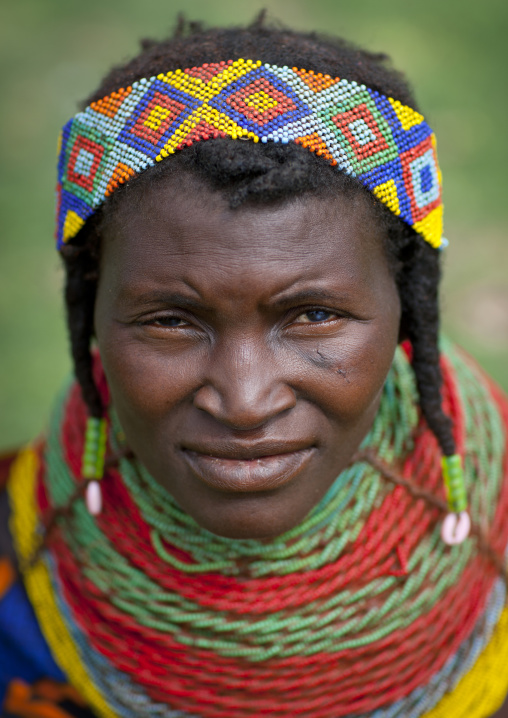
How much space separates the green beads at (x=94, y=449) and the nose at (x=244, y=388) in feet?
2.11

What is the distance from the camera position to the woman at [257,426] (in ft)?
5.42

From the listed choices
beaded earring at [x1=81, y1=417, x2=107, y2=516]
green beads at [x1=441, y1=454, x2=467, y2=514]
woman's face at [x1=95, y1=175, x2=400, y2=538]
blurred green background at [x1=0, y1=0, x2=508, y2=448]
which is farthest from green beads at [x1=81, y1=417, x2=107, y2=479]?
blurred green background at [x1=0, y1=0, x2=508, y2=448]

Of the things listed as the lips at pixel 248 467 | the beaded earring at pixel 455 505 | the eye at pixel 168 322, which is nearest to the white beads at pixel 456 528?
the beaded earring at pixel 455 505

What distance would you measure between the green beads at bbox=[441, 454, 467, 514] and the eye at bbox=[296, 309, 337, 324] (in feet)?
2.04

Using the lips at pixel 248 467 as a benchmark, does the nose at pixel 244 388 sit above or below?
above

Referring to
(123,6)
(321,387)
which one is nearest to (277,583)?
(321,387)

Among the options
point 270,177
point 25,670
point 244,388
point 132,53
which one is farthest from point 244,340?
point 132,53

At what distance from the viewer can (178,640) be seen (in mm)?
2086

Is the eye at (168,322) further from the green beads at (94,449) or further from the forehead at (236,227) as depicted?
the green beads at (94,449)

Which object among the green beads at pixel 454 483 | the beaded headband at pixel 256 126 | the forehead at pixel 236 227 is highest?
the beaded headband at pixel 256 126

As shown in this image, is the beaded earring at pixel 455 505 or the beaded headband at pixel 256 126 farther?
the beaded earring at pixel 455 505

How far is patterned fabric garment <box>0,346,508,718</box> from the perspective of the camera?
2.07 metres

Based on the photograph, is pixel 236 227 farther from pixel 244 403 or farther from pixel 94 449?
pixel 94 449

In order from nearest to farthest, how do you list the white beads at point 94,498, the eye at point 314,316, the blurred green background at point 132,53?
the eye at point 314,316
the white beads at point 94,498
the blurred green background at point 132,53
